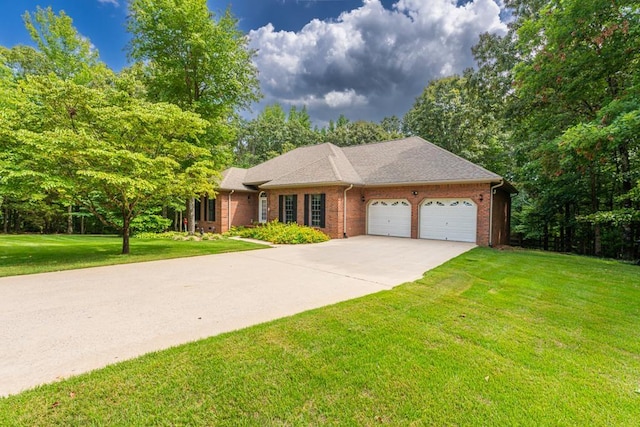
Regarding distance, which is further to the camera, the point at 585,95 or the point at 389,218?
the point at 389,218

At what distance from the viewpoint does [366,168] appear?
53.9 ft

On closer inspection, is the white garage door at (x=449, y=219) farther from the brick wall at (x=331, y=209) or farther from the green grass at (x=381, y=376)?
the green grass at (x=381, y=376)

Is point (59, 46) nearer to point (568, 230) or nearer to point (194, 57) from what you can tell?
point (194, 57)

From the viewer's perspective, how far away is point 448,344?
330cm

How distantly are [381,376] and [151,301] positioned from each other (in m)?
3.98

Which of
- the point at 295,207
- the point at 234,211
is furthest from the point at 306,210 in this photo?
the point at 234,211

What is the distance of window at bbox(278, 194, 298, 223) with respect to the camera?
15516mm

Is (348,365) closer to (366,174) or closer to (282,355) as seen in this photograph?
(282,355)

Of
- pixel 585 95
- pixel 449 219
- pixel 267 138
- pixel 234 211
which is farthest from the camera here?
pixel 267 138

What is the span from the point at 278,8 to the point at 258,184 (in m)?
9.40

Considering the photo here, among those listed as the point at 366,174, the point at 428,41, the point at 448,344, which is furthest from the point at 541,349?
the point at 428,41

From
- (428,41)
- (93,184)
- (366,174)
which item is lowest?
(93,184)

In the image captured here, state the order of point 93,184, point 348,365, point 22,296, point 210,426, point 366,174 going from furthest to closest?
point 366,174
point 93,184
point 22,296
point 348,365
point 210,426

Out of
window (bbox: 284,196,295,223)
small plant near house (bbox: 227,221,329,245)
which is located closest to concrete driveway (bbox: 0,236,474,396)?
small plant near house (bbox: 227,221,329,245)
